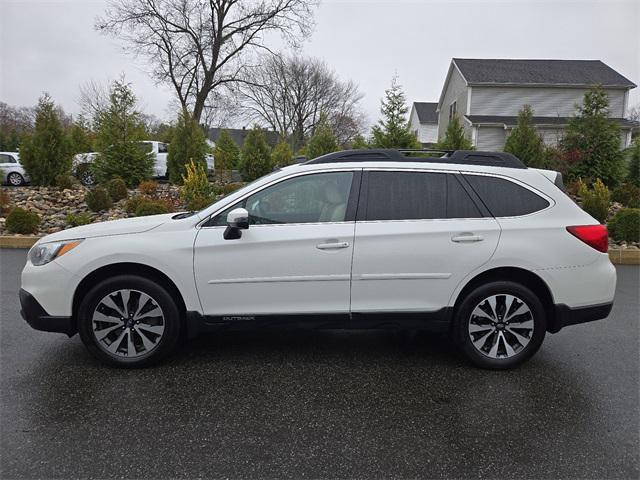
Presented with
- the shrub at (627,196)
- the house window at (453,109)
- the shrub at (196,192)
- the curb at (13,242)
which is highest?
the house window at (453,109)

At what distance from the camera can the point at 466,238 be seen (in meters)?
3.76

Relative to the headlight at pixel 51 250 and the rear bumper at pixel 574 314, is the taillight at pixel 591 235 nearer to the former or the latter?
the rear bumper at pixel 574 314

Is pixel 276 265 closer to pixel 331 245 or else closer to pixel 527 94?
pixel 331 245

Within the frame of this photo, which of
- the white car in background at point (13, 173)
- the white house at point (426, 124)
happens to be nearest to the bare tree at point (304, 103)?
the white house at point (426, 124)

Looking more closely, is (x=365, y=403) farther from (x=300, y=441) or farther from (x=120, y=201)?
(x=120, y=201)

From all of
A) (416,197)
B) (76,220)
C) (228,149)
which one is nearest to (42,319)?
(416,197)

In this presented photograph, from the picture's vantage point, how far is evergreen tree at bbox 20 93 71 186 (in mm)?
13359

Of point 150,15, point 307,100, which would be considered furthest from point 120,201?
point 307,100

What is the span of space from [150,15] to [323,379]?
1274 inches

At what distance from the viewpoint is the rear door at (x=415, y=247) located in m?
3.73

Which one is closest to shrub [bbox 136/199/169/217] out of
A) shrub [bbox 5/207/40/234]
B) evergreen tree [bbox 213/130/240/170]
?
shrub [bbox 5/207/40/234]

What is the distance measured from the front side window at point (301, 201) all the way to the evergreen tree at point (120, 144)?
11460 mm

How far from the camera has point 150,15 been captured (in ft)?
98.1

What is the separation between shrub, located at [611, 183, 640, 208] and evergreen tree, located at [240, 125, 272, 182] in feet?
33.5
